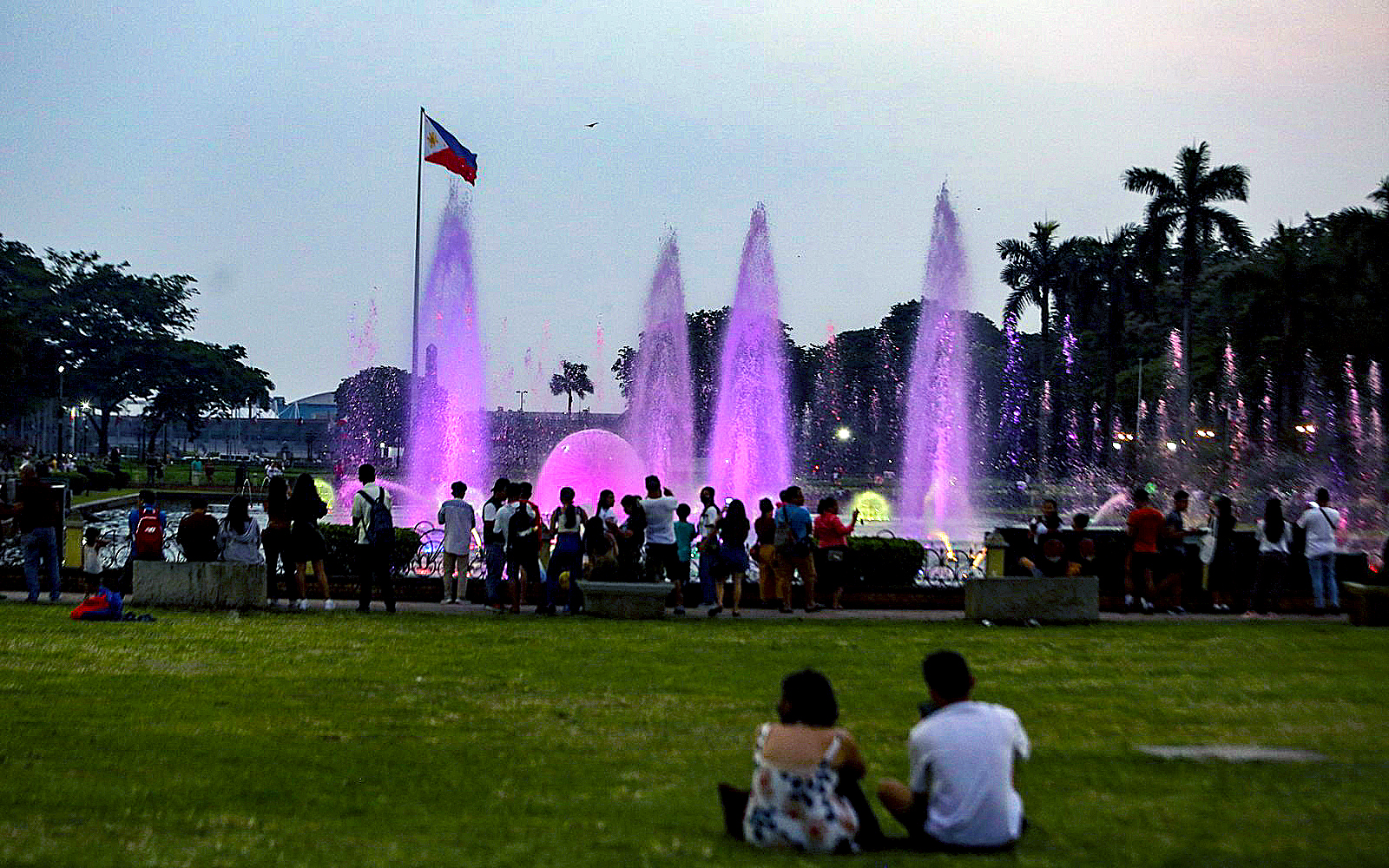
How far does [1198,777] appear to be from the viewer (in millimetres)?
9203

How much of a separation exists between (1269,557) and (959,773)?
50.5 ft

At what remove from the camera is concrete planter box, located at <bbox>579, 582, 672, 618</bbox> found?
1931 centimetres

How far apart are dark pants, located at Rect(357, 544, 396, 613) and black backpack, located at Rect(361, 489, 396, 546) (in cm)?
13

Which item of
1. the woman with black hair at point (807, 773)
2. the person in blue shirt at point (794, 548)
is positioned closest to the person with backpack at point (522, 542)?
the person in blue shirt at point (794, 548)

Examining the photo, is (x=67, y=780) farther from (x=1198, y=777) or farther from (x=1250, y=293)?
(x=1250, y=293)

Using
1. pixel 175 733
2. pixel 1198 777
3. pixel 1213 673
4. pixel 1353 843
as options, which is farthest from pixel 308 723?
pixel 1213 673

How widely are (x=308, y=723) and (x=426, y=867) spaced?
Answer: 4.56 meters

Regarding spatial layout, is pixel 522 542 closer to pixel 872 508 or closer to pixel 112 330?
pixel 872 508

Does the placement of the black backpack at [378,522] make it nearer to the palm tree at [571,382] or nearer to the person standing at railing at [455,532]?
the person standing at railing at [455,532]

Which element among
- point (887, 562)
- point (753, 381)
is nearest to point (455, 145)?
point (753, 381)

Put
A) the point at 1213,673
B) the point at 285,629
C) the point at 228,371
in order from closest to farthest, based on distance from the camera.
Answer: the point at 1213,673 → the point at 285,629 → the point at 228,371

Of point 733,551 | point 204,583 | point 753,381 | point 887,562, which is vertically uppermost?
point 753,381

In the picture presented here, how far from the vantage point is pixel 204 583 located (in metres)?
19.8

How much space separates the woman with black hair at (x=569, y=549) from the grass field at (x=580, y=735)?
5.23ft
